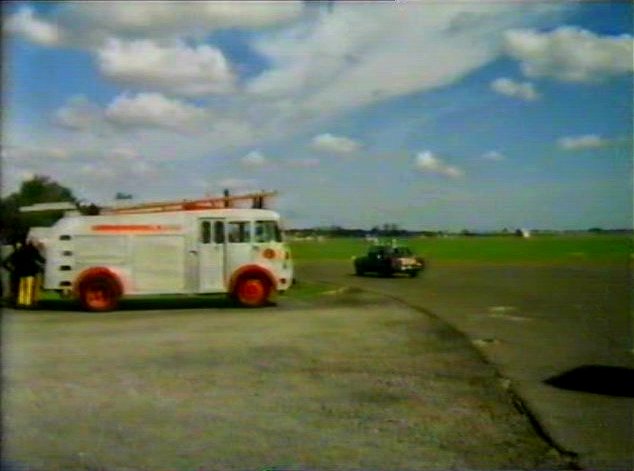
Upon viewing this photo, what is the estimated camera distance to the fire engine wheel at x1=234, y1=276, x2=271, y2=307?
8852 mm

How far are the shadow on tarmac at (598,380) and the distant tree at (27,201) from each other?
14.4 ft

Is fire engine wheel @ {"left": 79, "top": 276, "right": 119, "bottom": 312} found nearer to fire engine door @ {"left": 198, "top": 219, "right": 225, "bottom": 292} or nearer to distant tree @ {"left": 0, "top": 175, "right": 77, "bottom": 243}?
fire engine door @ {"left": 198, "top": 219, "right": 225, "bottom": 292}

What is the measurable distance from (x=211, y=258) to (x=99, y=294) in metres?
1.61

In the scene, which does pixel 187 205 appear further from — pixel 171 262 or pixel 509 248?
pixel 509 248

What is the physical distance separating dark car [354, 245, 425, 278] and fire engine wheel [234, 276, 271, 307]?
4.59ft

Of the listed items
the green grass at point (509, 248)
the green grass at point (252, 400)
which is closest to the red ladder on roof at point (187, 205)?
the green grass at point (509, 248)

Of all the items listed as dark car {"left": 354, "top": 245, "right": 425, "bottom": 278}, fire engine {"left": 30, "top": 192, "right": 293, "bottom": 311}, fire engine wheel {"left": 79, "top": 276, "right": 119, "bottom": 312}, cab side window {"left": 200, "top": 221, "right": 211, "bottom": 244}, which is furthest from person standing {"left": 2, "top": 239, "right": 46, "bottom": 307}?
dark car {"left": 354, "top": 245, "right": 425, "bottom": 278}

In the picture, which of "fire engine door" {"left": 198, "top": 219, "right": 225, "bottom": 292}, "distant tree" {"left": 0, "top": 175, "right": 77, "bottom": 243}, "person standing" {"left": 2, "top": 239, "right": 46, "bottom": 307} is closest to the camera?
"distant tree" {"left": 0, "top": 175, "right": 77, "bottom": 243}

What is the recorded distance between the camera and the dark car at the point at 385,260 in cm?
642

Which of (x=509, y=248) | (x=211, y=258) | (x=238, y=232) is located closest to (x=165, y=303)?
(x=211, y=258)

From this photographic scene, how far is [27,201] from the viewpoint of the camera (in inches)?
206

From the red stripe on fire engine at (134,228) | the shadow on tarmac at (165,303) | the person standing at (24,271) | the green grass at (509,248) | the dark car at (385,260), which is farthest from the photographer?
the shadow on tarmac at (165,303)

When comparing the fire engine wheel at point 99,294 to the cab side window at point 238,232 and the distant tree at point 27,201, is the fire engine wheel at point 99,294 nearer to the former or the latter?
the cab side window at point 238,232

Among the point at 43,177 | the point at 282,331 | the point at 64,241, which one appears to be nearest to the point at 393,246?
the point at 282,331
